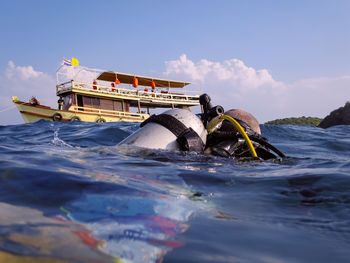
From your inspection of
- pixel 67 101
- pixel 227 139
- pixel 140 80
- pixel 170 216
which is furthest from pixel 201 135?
pixel 140 80

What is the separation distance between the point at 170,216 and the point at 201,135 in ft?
8.49

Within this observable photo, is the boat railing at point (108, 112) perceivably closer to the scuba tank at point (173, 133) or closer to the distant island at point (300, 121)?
the distant island at point (300, 121)

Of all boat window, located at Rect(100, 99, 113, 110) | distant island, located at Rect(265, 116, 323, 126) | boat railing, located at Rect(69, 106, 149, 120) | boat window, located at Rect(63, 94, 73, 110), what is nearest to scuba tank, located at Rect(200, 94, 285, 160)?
boat railing, located at Rect(69, 106, 149, 120)

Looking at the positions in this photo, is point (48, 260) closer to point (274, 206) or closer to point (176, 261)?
point (176, 261)

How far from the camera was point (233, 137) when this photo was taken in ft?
12.9

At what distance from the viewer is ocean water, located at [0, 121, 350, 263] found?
0.98 m

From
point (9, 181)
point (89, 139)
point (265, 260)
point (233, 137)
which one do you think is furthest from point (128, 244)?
point (89, 139)

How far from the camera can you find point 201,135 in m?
3.92

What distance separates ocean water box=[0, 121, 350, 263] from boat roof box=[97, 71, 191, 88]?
1904 cm

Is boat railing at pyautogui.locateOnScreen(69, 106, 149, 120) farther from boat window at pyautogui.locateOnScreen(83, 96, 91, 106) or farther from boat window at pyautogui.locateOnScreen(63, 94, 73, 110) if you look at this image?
boat window at pyautogui.locateOnScreen(63, 94, 73, 110)

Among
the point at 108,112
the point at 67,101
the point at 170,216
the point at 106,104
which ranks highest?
the point at 67,101

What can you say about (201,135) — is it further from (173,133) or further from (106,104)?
(106,104)

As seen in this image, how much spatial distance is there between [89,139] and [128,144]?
4478 millimetres

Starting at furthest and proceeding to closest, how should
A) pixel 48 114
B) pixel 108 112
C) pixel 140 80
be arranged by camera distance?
pixel 140 80
pixel 108 112
pixel 48 114
